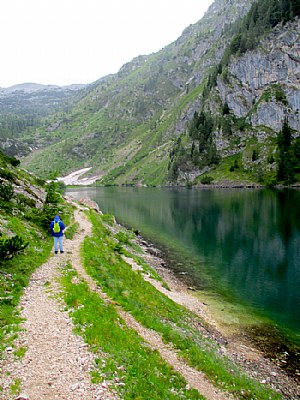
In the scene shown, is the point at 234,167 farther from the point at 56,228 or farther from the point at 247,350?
the point at 247,350

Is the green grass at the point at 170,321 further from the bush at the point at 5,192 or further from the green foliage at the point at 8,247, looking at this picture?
the bush at the point at 5,192

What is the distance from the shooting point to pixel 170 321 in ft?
67.2

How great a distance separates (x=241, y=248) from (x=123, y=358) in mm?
43383

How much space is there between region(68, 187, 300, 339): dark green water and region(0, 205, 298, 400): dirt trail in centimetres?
1497

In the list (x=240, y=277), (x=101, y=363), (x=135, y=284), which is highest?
(x=101, y=363)

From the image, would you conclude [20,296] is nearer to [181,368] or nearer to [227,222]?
[181,368]

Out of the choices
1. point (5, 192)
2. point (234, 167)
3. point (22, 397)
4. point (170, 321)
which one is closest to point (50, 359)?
point (22, 397)

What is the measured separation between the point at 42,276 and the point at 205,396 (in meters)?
14.0

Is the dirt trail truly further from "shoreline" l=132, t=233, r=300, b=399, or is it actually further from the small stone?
"shoreline" l=132, t=233, r=300, b=399

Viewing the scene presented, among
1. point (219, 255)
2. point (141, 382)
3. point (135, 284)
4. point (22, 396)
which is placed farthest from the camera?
point (219, 255)

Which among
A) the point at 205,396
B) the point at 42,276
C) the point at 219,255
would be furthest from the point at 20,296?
the point at 219,255

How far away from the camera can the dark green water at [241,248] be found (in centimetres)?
3247

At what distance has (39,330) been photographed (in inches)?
548

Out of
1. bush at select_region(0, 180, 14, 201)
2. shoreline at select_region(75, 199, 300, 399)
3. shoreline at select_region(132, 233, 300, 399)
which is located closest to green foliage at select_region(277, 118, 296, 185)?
shoreline at select_region(75, 199, 300, 399)
